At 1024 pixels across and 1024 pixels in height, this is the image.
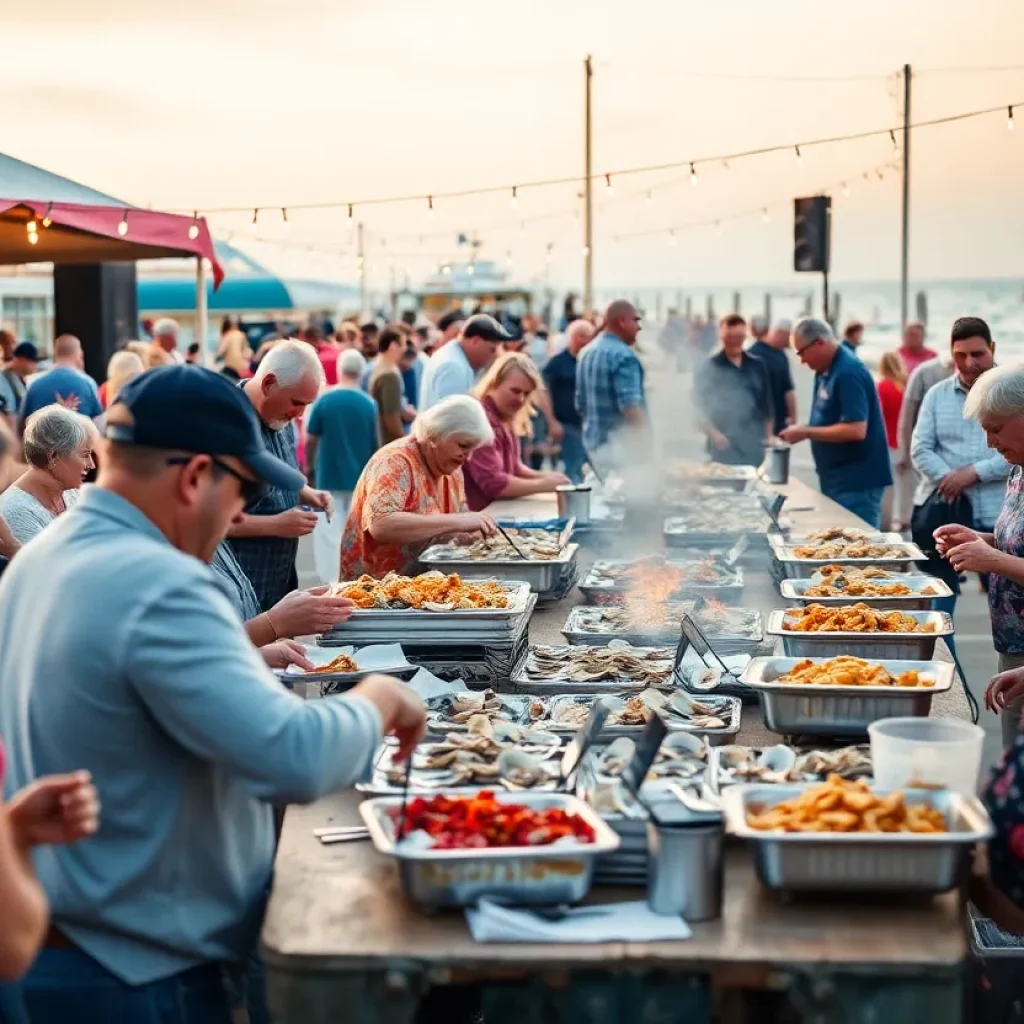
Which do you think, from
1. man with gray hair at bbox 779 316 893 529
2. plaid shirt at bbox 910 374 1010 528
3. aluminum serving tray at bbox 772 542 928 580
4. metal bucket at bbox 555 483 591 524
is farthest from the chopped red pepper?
man with gray hair at bbox 779 316 893 529

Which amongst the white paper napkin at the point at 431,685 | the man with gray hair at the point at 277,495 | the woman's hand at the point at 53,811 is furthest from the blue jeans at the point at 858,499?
the woman's hand at the point at 53,811

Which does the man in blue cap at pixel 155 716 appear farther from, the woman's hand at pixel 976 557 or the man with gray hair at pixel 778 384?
the man with gray hair at pixel 778 384

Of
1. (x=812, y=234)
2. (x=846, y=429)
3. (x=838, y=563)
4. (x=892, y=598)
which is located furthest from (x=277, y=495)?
(x=812, y=234)

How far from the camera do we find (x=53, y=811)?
1.71 metres

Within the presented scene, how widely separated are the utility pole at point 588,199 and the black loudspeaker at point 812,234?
7542mm

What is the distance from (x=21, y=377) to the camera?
11602 millimetres

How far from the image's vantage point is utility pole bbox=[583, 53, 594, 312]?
2222 cm

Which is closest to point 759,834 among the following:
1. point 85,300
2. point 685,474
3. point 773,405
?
point 685,474

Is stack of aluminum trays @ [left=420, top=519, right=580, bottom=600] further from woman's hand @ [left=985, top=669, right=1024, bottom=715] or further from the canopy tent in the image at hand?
the canopy tent

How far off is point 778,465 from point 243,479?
6242mm

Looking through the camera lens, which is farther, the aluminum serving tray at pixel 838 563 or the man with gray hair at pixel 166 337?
the man with gray hair at pixel 166 337

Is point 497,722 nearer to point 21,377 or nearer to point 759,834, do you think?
point 759,834

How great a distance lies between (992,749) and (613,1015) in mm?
4079

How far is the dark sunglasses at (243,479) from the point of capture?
2.02 m
